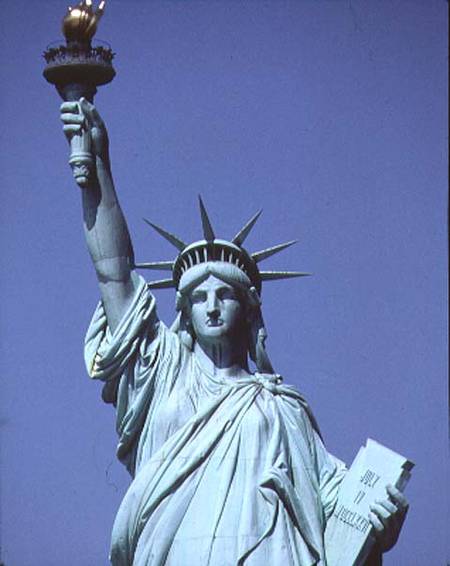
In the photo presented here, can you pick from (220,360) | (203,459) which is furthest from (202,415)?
(220,360)

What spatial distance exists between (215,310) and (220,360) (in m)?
0.54

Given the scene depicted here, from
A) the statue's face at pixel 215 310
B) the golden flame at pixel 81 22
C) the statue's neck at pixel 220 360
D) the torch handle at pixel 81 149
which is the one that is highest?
the golden flame at pixel 81 22

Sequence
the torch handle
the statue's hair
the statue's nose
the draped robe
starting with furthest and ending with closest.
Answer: the statue's hair → the statue's nose → the torch handle → the draped robe

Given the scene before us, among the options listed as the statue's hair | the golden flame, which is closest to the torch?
the golden flame

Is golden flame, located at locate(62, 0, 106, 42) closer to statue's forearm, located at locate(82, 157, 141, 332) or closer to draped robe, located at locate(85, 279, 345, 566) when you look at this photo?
statue's forearm, located at locate(82, 157, 141, 332)

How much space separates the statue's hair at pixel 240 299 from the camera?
83.3ft

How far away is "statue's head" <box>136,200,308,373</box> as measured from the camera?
83.1ft

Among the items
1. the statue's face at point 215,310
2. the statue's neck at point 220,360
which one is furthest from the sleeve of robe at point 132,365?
the statue's face at point 215,310

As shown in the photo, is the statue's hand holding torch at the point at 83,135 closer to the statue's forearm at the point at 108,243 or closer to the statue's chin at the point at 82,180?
the statue's chin at the point at 82,180

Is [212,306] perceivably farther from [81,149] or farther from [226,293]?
[81,149]

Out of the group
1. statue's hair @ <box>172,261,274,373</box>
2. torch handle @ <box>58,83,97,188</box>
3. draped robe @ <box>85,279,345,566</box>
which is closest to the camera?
draped robe @ <box>85,279,345,566</box>

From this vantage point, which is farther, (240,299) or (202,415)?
(240,299)

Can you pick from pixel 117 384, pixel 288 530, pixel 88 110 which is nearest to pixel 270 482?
pixel 288 530

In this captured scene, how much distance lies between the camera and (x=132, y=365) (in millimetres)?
25297
